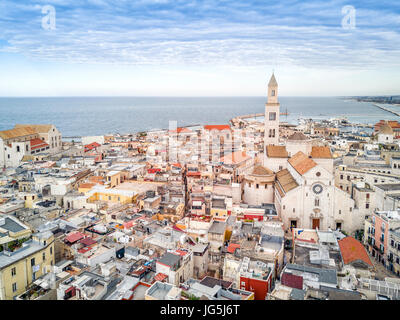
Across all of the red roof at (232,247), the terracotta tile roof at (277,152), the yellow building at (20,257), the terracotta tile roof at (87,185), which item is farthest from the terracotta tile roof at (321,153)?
the yellow building at (20,257)

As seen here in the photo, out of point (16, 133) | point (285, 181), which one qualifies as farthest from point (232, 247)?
point (16, 133)

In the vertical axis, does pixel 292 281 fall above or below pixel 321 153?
below

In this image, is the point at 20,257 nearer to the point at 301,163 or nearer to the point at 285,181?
the point at 285,181

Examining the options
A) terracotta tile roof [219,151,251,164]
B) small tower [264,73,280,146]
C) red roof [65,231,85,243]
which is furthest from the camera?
terracotta tile roof [219,151,251,164]


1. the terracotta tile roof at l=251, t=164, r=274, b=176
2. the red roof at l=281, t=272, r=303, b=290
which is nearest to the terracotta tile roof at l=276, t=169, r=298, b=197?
the terracotta tile roof at l=251, t=164, r=274, b=176

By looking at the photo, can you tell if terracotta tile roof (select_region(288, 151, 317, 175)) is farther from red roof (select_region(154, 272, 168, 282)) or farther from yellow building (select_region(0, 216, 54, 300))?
yellow building (select_region(0, 216, 54, 300))
